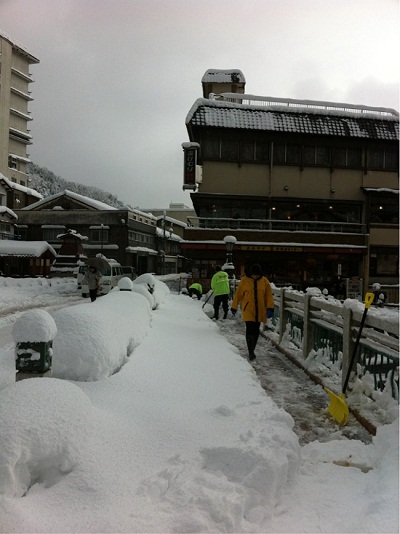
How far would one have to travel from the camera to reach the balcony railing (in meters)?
25.8

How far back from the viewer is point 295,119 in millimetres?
28078

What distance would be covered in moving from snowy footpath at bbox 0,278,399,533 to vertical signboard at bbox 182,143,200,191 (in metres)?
22.6

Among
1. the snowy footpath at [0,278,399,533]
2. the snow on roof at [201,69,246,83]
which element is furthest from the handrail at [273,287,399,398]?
the snow on roof at [201,69,246,83]

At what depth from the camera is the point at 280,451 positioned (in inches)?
124

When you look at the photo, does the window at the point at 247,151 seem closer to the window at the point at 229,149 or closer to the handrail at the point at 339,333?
the window at the point at 229,149

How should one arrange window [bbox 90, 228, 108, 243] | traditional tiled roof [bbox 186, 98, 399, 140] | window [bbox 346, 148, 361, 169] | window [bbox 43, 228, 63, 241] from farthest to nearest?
1. window [bbox 43, 228, 63, 241]
2. window [bbox 90, 228, 108, 243]
3. window [bbox 346, 148, 361, 169]
4. traditional tiled roof [bbox 186, 98, 399, 140]

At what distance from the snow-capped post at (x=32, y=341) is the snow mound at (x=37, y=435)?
570 millimetres

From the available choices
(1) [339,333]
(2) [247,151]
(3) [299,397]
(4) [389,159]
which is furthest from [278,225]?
(3) [299,397]

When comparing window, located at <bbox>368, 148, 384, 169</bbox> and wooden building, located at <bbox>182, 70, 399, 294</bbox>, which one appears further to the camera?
window, located at <bbox>368, 148, 384, 169</bbox>

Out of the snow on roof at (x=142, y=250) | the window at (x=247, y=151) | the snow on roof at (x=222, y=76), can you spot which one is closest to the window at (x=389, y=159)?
the window at (x=247, y=151)

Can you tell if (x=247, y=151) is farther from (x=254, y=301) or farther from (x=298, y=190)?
(x=254, y=301)

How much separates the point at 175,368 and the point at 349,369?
2.37 metres

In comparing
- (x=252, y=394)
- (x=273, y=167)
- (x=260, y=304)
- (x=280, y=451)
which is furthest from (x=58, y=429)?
(x=273, y=167)

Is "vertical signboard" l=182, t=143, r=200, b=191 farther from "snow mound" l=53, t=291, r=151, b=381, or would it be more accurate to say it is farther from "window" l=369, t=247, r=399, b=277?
"snow mound" l=53, t=291, r=151, b=381
